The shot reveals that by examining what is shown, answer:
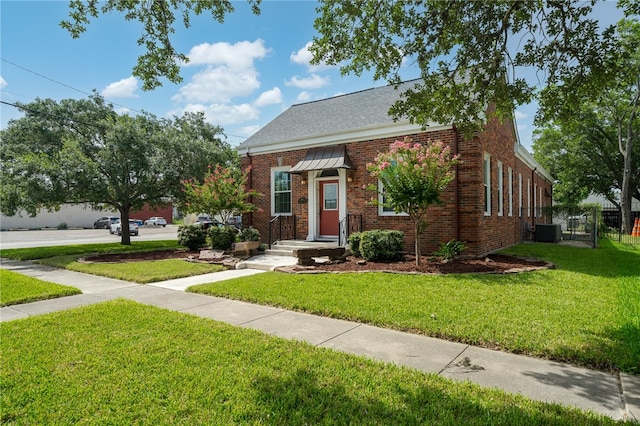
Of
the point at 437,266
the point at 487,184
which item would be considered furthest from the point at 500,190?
the point at 437,266

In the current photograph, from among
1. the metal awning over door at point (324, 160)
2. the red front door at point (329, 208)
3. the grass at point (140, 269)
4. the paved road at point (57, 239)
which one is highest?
the metal awning over door at point (324, 160)

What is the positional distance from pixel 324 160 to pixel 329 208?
1.76m

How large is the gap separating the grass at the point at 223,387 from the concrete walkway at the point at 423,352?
9.6 inches

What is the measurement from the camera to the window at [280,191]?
13.8 meters

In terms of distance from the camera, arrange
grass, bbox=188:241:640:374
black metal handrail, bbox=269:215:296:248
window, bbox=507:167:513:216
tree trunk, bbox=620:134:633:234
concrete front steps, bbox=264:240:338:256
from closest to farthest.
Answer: grass, bbox=188:241:640:374
concrete front steps, bbox=264:240:338:256
black metal handrail, bbox=269:215:296:248
window, bbox=507:167:513:216
tree trunk, bbox=620:134:633:234

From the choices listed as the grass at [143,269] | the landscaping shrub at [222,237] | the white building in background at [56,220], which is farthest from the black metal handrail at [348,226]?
the white building in background at [56,220]

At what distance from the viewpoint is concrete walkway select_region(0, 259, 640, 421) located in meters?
2.95

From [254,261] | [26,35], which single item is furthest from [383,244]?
[26,35]

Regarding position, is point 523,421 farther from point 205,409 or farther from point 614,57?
point 614,57

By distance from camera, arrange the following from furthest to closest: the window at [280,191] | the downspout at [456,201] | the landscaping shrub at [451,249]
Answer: the window at [280,191], the downspout at [456,201], the landscaping shrub at [451,249]

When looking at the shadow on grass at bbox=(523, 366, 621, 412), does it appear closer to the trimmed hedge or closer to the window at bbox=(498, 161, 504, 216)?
the trimmed hedge

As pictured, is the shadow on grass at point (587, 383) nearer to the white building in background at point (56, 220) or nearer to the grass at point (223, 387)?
the grass at point (223, 387)

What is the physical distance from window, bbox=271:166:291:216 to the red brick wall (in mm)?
221

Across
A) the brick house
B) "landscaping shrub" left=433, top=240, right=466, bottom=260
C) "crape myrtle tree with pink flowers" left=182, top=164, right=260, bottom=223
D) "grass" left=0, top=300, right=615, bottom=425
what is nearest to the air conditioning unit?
the brick house
